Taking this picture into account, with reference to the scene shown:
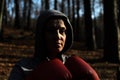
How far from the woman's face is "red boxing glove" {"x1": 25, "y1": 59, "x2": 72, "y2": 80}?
200 millimetres

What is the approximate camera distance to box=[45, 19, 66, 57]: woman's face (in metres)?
2.61

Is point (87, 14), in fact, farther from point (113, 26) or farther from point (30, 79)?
point (30, 79)

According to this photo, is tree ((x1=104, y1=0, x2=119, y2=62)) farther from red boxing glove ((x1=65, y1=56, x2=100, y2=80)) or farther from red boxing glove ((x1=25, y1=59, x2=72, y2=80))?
red boxing glove ((x1=25, y1=59, x2=72, y2=80))

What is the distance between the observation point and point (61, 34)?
2.67 m

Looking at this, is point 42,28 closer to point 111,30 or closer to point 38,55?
point 38,55

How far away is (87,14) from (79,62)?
20359 millimetres

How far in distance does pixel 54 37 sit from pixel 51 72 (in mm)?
356

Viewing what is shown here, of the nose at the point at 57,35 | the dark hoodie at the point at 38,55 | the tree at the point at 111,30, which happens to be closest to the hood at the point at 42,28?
the dark hoodie at the point at 38,55

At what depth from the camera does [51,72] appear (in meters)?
2.35

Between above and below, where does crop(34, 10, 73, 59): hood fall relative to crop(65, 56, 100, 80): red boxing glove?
above

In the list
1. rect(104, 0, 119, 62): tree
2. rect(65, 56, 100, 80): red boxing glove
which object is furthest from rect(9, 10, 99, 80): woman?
rect(104, 0, 119, 62): tree

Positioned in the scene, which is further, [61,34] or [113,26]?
[113,26]

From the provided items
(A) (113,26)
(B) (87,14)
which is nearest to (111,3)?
(A) (113,26)

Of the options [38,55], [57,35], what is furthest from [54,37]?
[38,55]
